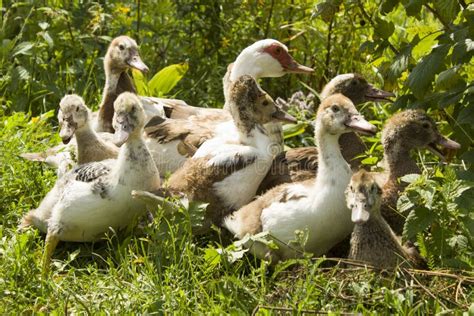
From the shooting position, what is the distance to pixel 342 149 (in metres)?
6.44

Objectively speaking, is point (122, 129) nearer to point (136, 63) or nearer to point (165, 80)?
point (136, 63)

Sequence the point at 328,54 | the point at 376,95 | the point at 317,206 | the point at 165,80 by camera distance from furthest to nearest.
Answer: the point at 165,80 → the point at 328,54 → the point at 376,95 → the point at 317,206

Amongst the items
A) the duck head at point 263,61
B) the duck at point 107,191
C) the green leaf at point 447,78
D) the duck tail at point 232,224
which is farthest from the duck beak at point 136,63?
the green leaf at point 447,78

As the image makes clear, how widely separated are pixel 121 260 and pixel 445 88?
200 centimetres

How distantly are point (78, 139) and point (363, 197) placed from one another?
2.09m

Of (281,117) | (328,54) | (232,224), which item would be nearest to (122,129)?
(232,224)

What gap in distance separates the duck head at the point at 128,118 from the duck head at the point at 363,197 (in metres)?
1.39

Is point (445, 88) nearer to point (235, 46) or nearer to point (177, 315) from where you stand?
point (177, 315)

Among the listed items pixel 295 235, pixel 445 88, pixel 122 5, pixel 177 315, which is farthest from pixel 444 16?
pixel 122 5

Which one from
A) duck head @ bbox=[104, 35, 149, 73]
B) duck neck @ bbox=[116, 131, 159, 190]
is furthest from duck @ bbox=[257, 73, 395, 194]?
duck head @ bbox=[104, 35, 149, 73]

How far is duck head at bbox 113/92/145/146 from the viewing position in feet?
19.3

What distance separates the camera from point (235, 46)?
818 centimetres

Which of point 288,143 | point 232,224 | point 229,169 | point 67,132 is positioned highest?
point 67,132

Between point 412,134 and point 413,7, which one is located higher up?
point 413,7
